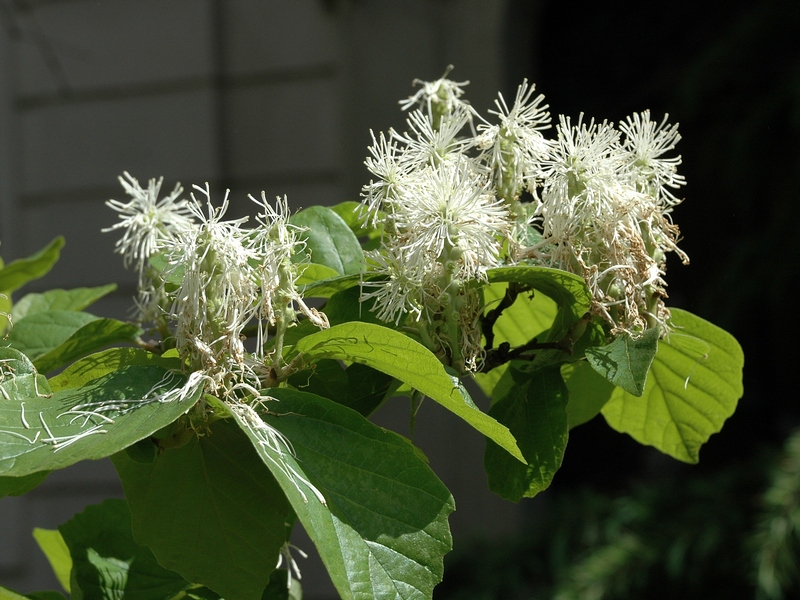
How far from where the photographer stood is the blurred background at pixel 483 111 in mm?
1261

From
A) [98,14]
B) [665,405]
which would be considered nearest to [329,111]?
[98,14]

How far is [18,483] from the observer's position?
0.23 m

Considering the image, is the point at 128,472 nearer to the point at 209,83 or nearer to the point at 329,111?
the point at 329,111

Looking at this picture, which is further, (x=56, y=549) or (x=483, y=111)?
(x=483, y=111)

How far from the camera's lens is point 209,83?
173 centimetres

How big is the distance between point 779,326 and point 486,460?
125 cm

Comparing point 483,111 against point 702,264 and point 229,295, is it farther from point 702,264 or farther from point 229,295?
point 229,295

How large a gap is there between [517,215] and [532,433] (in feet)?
0.23

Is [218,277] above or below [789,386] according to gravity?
above

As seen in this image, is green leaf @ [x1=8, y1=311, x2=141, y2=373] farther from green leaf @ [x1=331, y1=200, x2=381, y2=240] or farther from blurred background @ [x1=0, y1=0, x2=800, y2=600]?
blurred background @ [x1=0, y1=0, x2=800, y2=600]

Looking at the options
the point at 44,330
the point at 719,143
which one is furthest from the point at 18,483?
the point at 719,143

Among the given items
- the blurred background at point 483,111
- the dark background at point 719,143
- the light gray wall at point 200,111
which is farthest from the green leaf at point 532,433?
the light gray wall at point 200,111

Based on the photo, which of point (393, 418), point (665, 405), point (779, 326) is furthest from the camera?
point (393, 418)

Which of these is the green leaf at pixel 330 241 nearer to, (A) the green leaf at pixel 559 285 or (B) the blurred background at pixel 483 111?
(A) the green leaf at pixel 559 285
